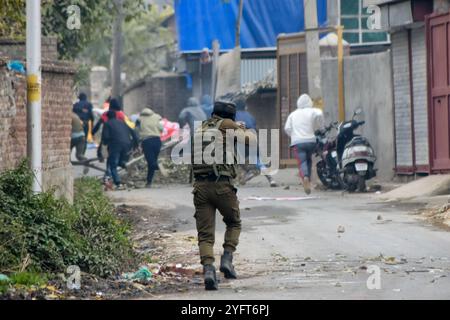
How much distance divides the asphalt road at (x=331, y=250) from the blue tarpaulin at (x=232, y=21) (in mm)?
15522

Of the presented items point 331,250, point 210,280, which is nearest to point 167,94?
point 331,250

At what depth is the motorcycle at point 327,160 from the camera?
21.8 meters

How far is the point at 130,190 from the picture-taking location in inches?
928

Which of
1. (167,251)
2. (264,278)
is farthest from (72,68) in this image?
(264,278)

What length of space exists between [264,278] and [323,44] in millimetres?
15331

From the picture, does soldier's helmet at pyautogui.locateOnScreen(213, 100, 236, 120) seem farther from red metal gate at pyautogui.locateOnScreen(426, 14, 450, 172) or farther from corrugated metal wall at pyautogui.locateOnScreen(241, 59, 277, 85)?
corrugated metal wall at pyautogui.locateOnScreen(241, 59, 277, 85)

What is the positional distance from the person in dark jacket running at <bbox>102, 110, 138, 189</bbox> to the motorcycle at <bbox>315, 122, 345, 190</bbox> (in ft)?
14.3

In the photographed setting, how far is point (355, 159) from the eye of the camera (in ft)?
67.6

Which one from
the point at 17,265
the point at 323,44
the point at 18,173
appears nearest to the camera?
the point at 17,265

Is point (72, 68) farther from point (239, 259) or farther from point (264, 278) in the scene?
point (264, 278)

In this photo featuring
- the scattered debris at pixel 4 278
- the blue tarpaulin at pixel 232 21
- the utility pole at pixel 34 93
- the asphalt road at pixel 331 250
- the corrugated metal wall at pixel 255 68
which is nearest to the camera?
the scattered debris at pixel 4 278

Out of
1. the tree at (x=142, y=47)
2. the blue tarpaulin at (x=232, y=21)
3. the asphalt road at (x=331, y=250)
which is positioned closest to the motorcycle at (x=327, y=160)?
the asphalt road at (x=331, y=250)

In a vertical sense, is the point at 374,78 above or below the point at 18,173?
above

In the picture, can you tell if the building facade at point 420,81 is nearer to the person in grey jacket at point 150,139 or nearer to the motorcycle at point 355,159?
the motorcycle at point 355,159
